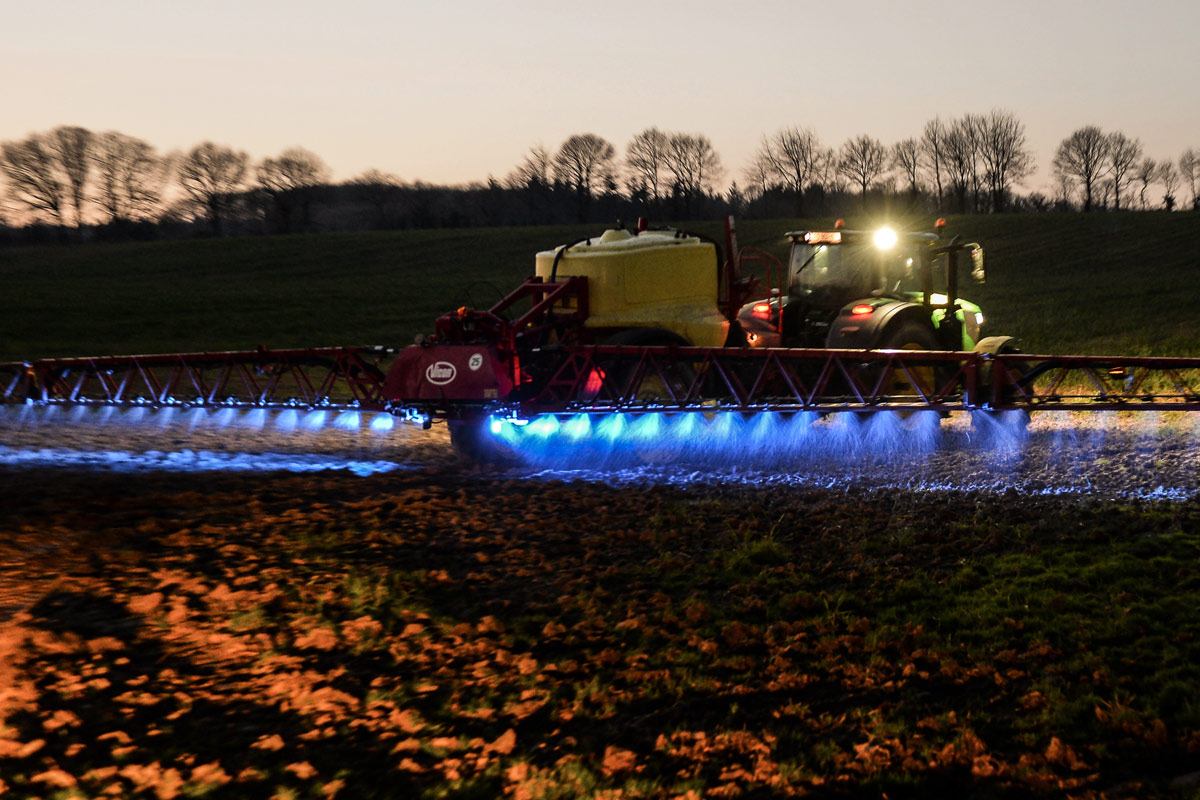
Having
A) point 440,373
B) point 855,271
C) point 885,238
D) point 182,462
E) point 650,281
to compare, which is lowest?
point 182,462

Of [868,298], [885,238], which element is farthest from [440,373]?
[885,238]

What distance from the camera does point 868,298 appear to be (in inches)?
461

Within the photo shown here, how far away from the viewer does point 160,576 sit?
6.29 m

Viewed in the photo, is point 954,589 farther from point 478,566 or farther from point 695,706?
point 478,566

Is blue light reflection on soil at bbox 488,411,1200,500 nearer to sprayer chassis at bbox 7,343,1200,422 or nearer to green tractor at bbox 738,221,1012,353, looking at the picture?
sprayer chassis at bbox 7,343,1200,422

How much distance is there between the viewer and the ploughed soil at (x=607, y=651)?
4.05m

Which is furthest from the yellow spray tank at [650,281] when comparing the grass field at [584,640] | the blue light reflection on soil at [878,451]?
the grass field at [584,640]

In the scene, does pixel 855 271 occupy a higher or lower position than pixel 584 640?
higher

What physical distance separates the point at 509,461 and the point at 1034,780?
7.59m

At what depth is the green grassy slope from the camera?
28.3m

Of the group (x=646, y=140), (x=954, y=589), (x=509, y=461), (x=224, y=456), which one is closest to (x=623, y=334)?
(x=509, y=461)

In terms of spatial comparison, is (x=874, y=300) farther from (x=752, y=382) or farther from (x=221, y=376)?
(x=221, y=376)

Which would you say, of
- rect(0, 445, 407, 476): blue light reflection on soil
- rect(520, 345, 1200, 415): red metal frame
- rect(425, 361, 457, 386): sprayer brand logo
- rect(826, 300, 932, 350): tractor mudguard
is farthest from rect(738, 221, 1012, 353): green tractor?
rect(0, 445, 407, 476): blue light reflection on soil

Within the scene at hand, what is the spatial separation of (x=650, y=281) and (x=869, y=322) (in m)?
2.51
